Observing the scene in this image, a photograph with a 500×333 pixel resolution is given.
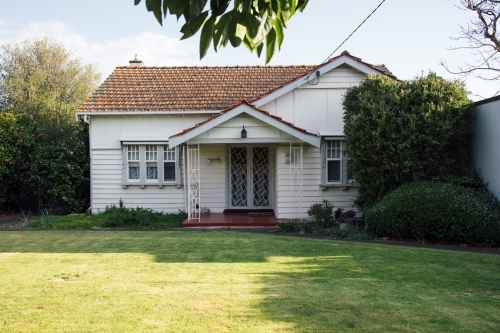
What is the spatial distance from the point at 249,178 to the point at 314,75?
14.3ft

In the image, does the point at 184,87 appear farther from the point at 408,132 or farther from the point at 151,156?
the point at 408,132

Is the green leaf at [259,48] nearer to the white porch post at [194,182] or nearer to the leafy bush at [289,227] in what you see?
the leafy bush at [289,227]

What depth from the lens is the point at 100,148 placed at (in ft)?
56.6

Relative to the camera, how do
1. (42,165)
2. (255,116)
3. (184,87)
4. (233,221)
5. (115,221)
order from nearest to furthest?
(255,116) < (233,221) < (115,221) < (42,165) < (184,87)

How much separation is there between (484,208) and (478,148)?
2.63 meters

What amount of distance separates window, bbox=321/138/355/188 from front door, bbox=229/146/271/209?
8.19ft

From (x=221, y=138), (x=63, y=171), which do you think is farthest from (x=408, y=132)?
(x=63, y=171)

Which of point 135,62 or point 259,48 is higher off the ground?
point 135,62

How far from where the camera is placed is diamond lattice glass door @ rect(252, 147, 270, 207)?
17.4 m

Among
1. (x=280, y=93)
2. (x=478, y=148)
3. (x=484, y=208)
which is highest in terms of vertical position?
(x=280, y=93)

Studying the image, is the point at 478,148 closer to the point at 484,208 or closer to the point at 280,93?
the point at 484,208

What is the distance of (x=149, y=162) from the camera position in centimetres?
1733

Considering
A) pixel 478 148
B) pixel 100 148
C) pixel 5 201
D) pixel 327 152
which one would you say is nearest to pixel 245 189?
pixel 327 152

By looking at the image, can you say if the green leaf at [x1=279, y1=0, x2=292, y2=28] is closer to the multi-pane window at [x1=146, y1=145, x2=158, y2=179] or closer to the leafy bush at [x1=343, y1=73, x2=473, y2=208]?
the leafy bush at [x1=343, y1=73, x2=473, y2=208]
